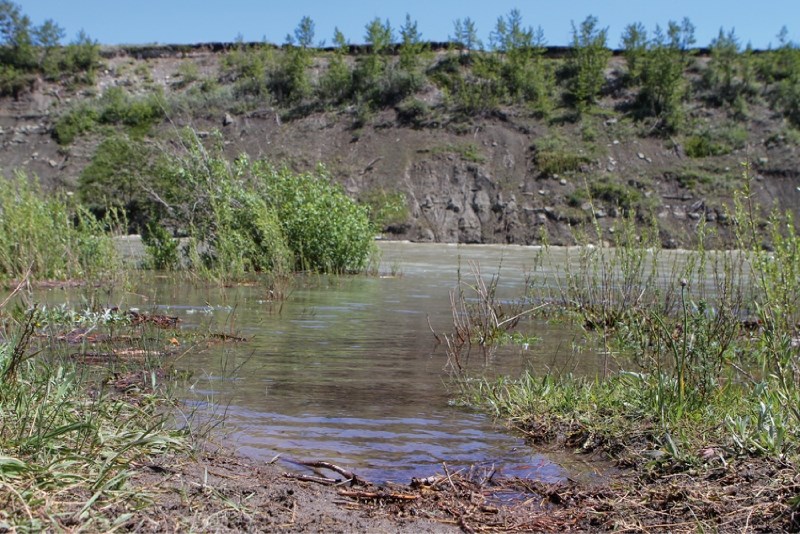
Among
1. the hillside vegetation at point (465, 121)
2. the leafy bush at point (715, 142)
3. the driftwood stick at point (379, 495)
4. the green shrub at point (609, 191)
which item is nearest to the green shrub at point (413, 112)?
the hillside vegetation at point (465, 121)

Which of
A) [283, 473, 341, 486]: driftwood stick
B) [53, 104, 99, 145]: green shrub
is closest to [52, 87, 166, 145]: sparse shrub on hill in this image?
[53, 104, 99, 145]: green shrub

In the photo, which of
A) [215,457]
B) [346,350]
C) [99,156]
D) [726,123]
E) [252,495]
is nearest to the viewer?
[252,495]

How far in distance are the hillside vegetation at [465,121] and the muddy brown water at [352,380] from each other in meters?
20.3

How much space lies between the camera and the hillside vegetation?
3441cm

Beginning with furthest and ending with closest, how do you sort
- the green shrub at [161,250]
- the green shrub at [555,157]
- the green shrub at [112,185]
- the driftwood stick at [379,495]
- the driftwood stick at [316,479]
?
the green shrub at [555,157] < the green shrub at [112,185] < the green shrub at [161,250] < the driftwood stick at [316,479] < the driftwood stick at [379,495]

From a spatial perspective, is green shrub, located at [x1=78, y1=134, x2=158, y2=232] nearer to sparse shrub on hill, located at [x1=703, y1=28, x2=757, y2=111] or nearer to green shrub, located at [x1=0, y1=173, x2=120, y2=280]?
green shrub, located at [x1=0, y1=173, x2=120, y2=280]

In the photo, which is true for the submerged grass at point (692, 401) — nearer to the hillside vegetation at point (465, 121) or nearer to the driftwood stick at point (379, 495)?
the driftwood stick at point (379, 495)

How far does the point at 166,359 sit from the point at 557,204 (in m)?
29.2

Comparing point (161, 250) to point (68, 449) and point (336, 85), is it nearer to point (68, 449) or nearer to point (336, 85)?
point (68, 449)

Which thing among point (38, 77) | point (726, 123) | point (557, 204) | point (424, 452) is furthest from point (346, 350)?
point (38, 77)

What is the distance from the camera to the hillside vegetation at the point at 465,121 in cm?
3441

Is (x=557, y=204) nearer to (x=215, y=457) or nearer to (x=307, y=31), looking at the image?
(x=307, y=31)

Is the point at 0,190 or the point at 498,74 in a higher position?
the point at 498,74

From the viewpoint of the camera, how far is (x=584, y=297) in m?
10.2
